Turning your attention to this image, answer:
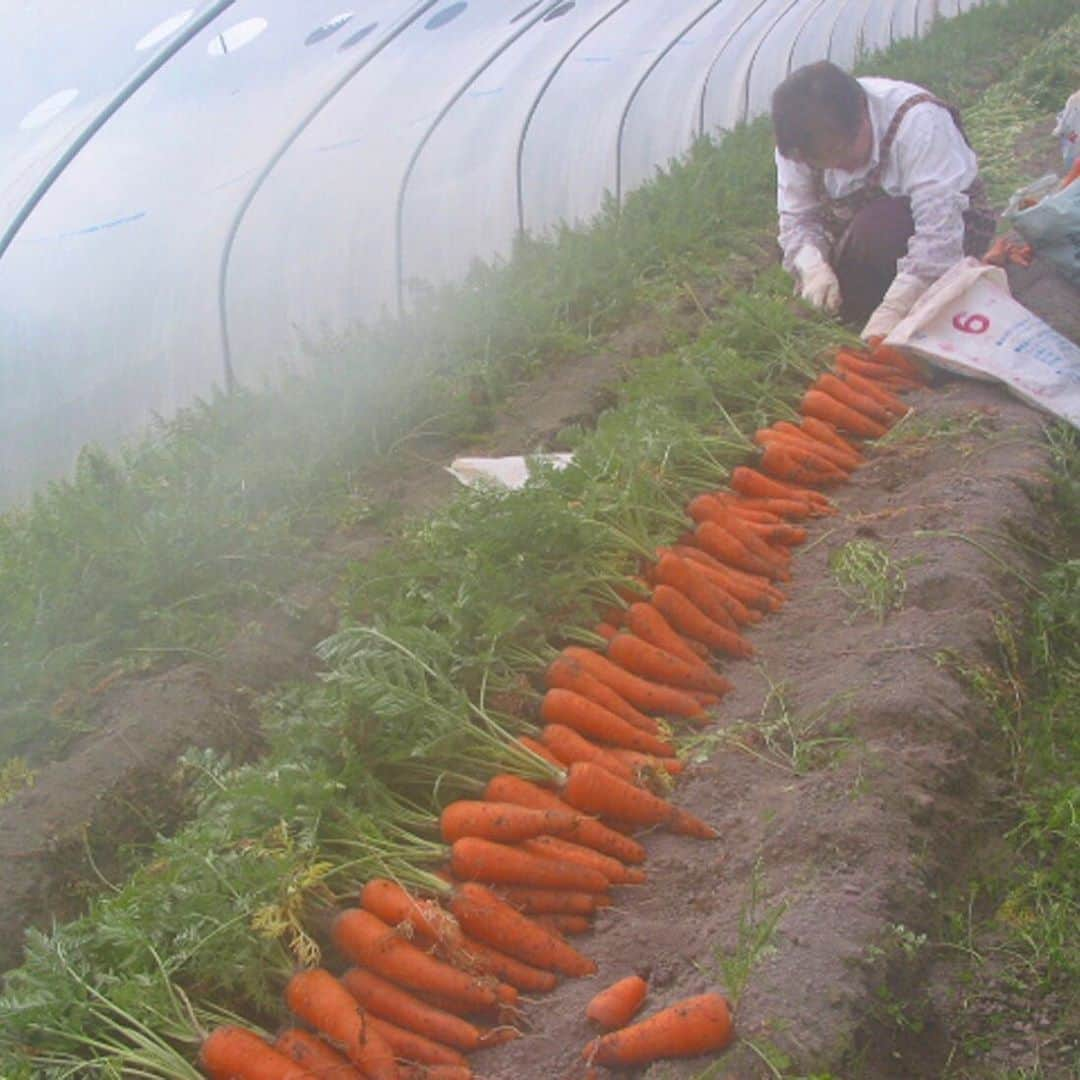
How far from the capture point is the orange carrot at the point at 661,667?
376 cm

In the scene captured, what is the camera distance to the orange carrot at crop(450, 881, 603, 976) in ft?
9.58

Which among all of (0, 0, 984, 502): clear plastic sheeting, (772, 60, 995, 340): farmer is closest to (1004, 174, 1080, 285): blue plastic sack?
(772, 60, 995, 340): farmer

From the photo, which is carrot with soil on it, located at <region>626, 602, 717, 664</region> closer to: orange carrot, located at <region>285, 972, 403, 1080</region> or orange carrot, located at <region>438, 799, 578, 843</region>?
orange carrot, located at <region>438, 799, 578, 843</region>

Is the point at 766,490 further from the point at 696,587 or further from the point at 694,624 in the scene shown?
the point at 694,624

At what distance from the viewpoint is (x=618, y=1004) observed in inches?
105

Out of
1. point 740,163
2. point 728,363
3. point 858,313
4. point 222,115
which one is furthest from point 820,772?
point 740,163

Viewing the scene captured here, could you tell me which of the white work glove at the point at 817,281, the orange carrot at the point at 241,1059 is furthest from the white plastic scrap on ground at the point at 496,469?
the orange carrot at the point at 241,1059

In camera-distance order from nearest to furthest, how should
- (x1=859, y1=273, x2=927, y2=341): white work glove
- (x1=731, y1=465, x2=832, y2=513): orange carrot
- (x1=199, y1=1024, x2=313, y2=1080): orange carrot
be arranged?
(x1=199, y1=1024, x2=313, y2=1080): orange carrot
(x1=731, y1=465, x2=832, y2=513): orange carrot
(x1=859, y1=273, x2=927, y2=341): white work glove

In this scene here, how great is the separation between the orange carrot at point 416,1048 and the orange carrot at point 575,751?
86 cm

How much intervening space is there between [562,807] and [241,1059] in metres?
0.98

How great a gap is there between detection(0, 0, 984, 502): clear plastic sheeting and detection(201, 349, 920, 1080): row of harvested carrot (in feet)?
11.0

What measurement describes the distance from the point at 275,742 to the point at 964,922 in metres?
1.67

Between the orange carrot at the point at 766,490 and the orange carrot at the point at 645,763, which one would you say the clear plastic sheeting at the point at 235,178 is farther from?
the orange carrot at the point at 645,763

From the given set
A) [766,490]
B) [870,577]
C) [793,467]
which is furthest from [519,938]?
[793,467]
